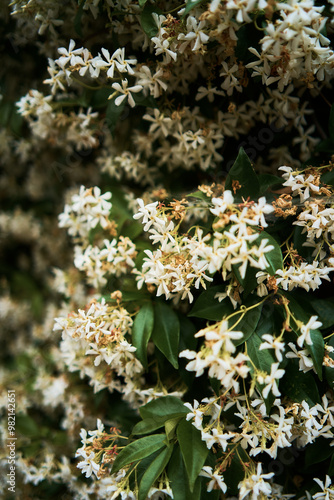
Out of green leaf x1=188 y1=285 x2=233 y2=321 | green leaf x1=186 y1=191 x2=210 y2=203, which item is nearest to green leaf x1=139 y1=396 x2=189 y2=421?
green leaf x1=188 y1=285 x2=233 y2=321

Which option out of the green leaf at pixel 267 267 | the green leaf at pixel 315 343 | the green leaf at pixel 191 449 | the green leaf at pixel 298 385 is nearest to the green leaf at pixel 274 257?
the green leaf at pixel 267 267

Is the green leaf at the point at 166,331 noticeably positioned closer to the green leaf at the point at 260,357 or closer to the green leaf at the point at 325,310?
the green leaf at the point at 260,357

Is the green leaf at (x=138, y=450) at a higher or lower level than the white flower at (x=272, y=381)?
lower

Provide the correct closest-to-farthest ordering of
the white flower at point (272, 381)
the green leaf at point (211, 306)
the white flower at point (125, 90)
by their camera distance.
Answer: the white flower at point (272, 381) → the green leaf at point (211, 306) → the white flower at point (125, 90)

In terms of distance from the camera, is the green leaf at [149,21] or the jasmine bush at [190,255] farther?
the green leaf at [149,21]

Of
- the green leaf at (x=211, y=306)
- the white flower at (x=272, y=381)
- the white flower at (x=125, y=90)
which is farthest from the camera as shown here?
the white flower at (x=125, y=90)
